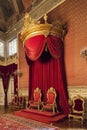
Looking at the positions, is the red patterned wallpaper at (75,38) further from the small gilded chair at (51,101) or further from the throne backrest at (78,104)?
the small gilded chair at (51,101)

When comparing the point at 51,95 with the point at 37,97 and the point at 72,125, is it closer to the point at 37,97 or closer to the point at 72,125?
the point at 37,97

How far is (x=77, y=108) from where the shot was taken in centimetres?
551

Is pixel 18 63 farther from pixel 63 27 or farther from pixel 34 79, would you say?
pixel 63 27

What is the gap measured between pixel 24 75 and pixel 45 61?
2.18m

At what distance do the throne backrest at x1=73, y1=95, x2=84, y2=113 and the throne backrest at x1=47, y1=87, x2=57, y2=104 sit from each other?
3.18ft

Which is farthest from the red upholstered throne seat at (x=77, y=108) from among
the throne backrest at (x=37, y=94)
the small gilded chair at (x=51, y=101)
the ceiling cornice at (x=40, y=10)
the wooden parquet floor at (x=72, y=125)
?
the ceiling cornice at (x=40, y=10)

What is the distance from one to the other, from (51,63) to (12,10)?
16.8ft

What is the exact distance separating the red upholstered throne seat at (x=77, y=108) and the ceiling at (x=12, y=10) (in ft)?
17.2

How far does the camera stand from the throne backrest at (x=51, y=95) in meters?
6.47

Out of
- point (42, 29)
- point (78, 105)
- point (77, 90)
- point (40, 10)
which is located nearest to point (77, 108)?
point (78, 105)

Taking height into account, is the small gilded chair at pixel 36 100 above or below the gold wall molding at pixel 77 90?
below

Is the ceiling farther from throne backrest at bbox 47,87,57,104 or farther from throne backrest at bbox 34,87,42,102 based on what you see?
throne backrest at bbox 47,87,57,104

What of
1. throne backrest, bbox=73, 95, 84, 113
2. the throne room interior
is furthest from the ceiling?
throne backrest, bbox=73, 95, 84, 113

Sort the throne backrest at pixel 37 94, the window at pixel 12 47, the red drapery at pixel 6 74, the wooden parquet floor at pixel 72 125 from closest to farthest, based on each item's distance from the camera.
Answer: the wooden parquet floor at pixel 72 125 → the throne backrest at pixel 37 94 → the red drapery at pixel 6 74 → the window at pixel 12 47
